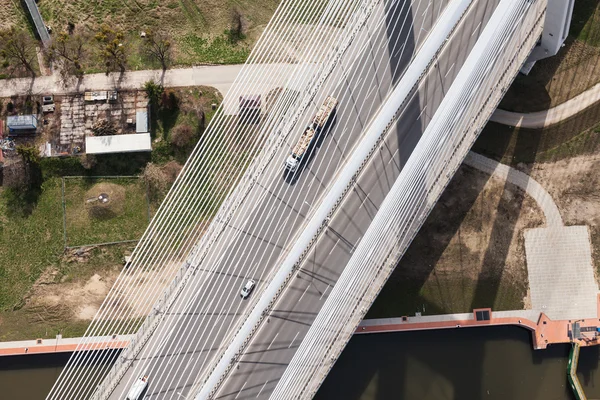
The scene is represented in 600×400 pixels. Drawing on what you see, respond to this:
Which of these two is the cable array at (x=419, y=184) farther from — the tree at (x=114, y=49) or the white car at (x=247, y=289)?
the tree at (x=114, y=49)

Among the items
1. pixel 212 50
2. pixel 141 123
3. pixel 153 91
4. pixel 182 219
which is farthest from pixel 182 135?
pixel 212 50

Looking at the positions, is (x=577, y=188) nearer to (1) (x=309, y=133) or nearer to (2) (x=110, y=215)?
(1) (x=309, y=133)

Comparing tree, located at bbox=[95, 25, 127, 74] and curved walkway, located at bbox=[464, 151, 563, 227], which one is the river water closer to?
curved walkway, located at bbox=[464, 151, 563, 227]

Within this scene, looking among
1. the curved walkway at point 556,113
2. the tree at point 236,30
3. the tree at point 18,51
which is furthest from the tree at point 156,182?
the curved walkway at point 556,113

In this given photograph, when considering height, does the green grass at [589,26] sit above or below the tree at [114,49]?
above

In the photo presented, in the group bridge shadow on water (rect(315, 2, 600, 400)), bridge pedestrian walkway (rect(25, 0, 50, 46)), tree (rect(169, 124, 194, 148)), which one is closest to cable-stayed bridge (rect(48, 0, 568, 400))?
tree (rect(169, 124, 194, 148))

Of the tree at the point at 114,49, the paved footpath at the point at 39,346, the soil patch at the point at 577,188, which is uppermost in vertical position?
the soil patch at the point at 577,188

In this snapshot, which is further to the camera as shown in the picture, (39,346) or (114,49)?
(114,49)
